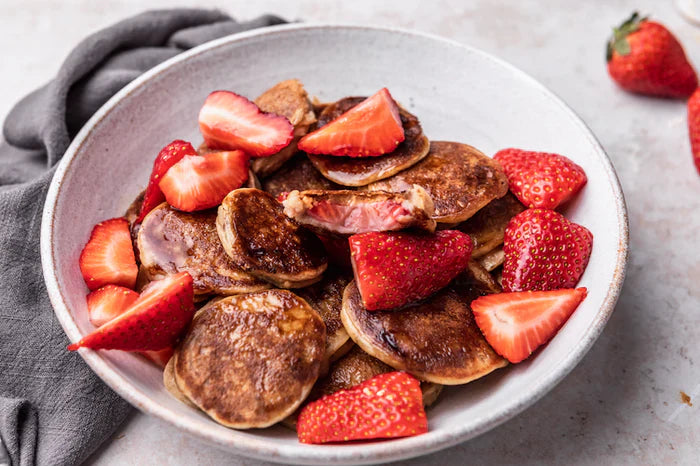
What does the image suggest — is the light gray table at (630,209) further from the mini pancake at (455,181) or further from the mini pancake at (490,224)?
the mini pancake at (455,181)

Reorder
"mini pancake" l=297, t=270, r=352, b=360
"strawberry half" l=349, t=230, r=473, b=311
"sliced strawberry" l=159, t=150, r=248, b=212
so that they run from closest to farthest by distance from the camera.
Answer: "strawberry half" l=349, t=230, r=473, b=311 → "mini pancake" l=297, t=270, r=352, b=360 → "sliced strawberry" l=159, t=150, r=248, b=212

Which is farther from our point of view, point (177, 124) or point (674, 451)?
point (177, 124)

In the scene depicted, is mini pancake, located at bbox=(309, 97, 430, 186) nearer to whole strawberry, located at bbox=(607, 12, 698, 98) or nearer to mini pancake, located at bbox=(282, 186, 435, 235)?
mini pancake, located at bbox=(282, 186, 435, 235)

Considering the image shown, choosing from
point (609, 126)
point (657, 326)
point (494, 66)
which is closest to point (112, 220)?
point (494, 66)

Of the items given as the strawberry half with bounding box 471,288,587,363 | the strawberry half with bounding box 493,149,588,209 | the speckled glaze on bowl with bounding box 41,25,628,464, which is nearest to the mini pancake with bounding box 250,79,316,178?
the speckled glaze on bowl with bounding box 41,25,628,464

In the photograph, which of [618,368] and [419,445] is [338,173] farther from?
[618,368]

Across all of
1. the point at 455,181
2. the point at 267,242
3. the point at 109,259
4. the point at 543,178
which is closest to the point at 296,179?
the point at 267,242
